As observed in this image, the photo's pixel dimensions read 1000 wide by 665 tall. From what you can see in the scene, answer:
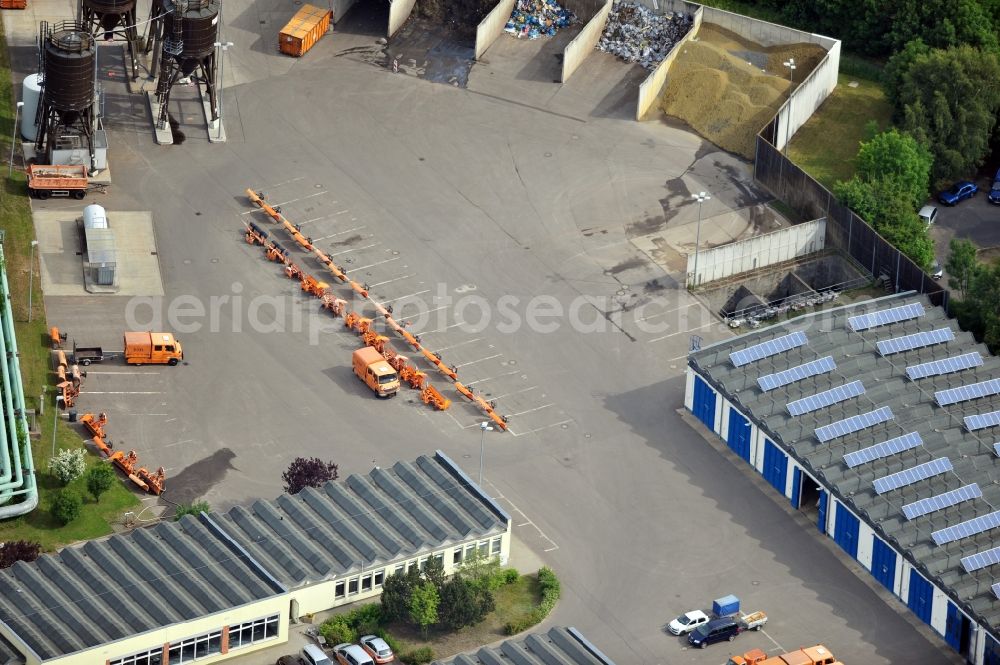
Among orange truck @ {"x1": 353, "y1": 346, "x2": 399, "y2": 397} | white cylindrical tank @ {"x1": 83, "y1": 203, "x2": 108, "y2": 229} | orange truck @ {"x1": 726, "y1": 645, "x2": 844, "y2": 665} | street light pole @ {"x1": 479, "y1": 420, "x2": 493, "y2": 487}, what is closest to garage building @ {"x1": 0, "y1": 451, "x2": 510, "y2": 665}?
street light pole @ {"x1": 479, "y1": 420, "x2": 493, "y2": 487}

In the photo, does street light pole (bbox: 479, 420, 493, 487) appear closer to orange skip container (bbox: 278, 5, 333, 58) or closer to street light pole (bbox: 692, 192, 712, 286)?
street light pole (bbox: 692, 192, 712, 286)

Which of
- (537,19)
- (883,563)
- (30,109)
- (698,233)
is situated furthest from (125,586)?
(537,19)

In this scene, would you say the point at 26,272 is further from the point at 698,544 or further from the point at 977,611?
the point at 977,611

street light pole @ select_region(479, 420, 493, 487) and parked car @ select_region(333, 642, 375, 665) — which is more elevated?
street light pole @ select_region(479, 420, 493, 487)

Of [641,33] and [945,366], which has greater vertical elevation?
[641,33]

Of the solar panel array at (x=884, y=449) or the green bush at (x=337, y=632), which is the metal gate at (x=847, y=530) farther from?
the green bush at (x=337, y=632)

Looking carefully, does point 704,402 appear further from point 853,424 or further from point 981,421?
point 981,421
